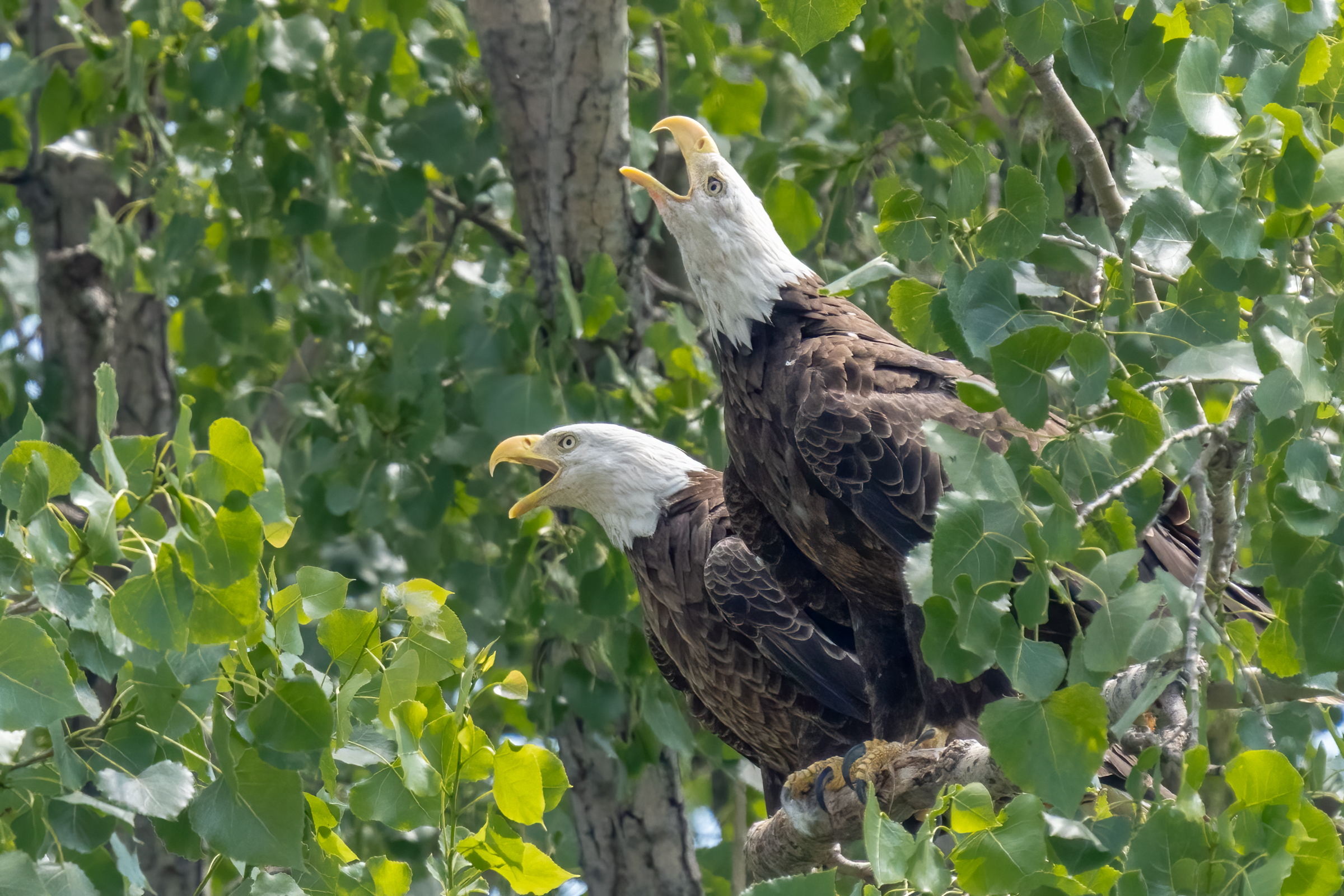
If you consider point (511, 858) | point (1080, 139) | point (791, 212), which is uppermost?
point (1080, 139)

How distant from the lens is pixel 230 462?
4.63 ft

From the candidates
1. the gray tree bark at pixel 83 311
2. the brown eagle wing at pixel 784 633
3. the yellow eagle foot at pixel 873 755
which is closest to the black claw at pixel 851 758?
the yellow eagle foot at pixel 873 755

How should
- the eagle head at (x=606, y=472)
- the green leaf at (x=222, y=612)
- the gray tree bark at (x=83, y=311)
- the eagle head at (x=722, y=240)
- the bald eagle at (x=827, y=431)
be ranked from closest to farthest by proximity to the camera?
1. the green leaf at (x=222, y=612)
2. the bald eagle at (x=827, y=431)
3. the eagle head at (x=722, y=240)
4. the eagle head at (x=606, y=472)
5. the gray tree bark at (x=83, y=311)

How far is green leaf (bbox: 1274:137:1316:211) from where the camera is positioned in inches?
51.3

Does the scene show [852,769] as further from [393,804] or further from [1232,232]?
[1232,232]

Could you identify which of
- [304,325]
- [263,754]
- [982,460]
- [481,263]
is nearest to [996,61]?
[481,263]

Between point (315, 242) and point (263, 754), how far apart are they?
9.66ft

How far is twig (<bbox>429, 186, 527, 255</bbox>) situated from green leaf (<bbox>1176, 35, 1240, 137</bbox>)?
260cm

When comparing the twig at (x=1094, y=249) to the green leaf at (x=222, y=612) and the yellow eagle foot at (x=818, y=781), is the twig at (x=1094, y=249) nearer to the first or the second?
the green leaf at (x=222, y=612)

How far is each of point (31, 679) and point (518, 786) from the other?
593mm

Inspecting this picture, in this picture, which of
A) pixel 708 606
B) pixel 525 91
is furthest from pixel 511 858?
pixel 525 91

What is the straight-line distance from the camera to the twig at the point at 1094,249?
→ 1.57 metres

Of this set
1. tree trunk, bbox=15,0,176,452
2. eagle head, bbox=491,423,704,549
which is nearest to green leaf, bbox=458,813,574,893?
eagle head, bbox=491,423,704,549

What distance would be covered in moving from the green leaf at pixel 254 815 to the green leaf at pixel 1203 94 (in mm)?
1203
